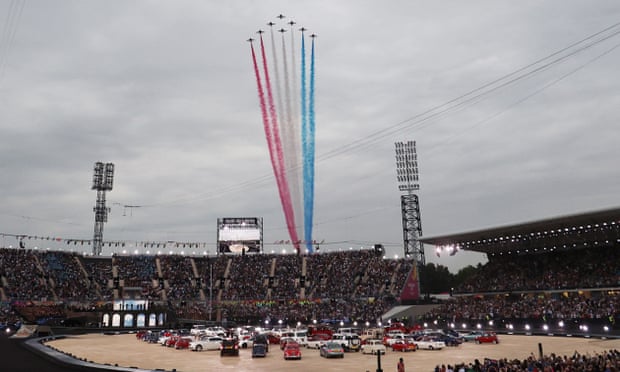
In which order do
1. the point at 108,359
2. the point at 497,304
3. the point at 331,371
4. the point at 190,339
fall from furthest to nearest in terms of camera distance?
the point at 497,304 < the point at 190,339 < the point at 108,359 < the point at 331,371

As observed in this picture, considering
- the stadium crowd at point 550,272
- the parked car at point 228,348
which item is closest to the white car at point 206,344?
the parked car at point 228,348

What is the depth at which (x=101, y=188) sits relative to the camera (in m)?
101

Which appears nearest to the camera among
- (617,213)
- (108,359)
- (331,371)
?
(331,371)

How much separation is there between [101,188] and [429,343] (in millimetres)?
78984

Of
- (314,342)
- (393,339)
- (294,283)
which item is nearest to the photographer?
(393,339)

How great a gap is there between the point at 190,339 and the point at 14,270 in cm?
4785

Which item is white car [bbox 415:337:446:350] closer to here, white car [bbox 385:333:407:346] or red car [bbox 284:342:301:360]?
white car [bbox 385:333:407:346]

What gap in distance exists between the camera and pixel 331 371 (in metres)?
29.1

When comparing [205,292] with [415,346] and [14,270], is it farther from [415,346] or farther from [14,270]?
[415,346]

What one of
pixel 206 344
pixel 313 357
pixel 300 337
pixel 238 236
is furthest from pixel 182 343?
pixel 238 236

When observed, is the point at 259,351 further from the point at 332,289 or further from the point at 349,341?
the point at 332,289

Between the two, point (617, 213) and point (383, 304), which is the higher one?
point (617, 213)

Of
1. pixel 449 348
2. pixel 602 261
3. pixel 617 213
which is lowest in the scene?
pixel 449 348

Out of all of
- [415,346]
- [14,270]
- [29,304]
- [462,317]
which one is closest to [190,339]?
[415,346]
